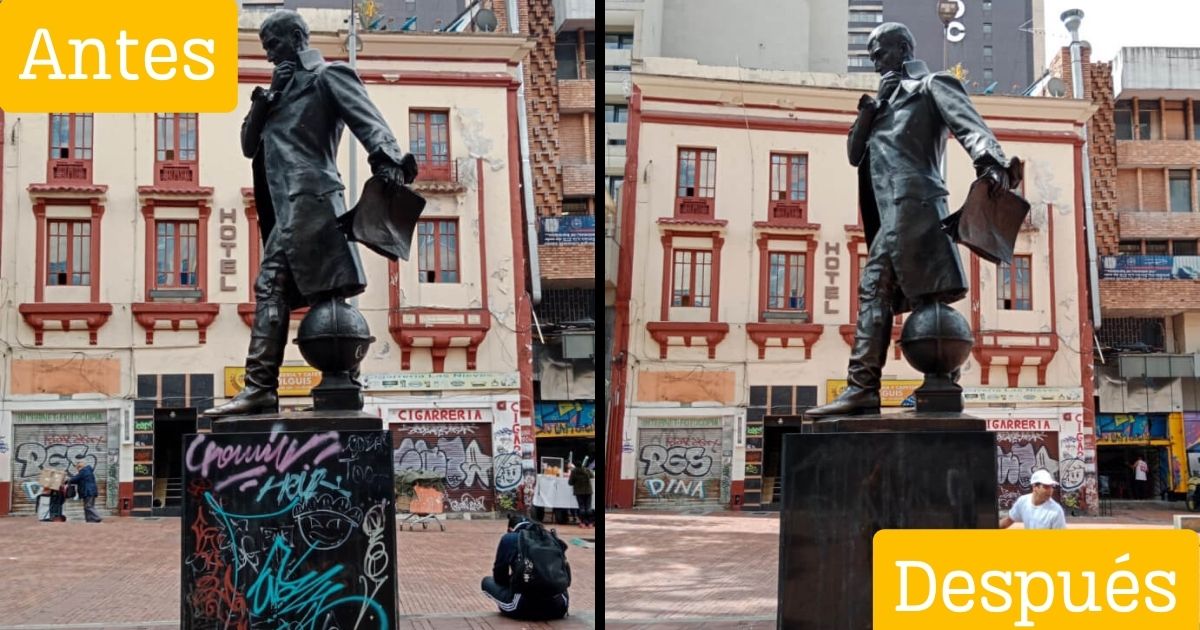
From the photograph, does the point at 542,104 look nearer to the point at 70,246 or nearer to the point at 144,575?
the point at 144,575

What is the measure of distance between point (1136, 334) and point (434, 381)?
809 centimetres

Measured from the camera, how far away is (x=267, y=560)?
20.0 ft

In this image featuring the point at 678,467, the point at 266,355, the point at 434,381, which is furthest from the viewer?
the point at 434,381

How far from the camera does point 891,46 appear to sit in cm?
672

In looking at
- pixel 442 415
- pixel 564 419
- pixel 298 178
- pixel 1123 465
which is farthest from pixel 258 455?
pixel 442 415

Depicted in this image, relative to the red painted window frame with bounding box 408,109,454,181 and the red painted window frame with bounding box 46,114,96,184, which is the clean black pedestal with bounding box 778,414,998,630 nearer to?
the red painted window frame with bounding box 408,109,454,181

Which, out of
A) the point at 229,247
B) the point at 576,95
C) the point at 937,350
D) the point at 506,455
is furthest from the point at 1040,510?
the point at 229,247

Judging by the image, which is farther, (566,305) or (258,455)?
(566,305)

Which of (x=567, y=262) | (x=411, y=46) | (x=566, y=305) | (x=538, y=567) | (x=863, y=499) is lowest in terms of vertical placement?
(x=538, y=567)

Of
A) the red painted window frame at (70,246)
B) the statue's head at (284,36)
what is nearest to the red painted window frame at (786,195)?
the statue's head at (284,36)

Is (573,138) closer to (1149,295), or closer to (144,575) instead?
(1149,295)

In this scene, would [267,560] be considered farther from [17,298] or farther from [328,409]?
[17,298]

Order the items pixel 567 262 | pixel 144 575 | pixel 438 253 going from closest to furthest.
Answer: pixel 144 575 → pixel 567 262 → pixel 438 253

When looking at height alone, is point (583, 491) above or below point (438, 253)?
below
